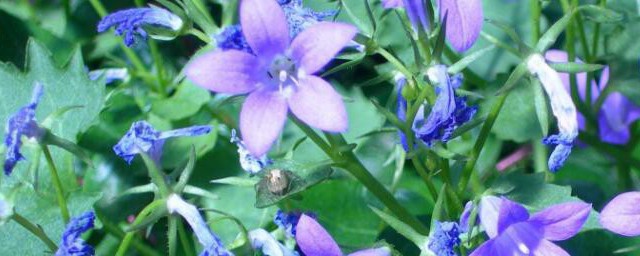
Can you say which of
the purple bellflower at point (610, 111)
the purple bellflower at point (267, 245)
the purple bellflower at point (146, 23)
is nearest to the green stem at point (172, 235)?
the purple bellflower at point (267, 245)

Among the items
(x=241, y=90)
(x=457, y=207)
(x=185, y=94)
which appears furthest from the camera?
(x=185, y=94)

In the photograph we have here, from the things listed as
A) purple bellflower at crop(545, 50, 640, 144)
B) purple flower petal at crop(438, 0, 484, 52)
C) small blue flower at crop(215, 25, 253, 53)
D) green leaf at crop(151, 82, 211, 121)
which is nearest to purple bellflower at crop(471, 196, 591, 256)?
purple flower petal at crop(438, 0, 484, 52)

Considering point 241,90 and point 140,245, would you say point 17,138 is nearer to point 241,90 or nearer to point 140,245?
point 241,90

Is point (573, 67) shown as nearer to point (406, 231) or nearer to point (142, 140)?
point (406, 231)

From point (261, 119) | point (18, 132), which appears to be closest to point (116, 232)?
point (18, 132)

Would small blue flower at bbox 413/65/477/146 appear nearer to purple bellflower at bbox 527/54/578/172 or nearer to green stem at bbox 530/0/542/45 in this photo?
purple bellflower at bbox 527/54/578/172

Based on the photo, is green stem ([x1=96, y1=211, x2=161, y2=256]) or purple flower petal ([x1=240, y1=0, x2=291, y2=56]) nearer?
purple flower petal ([x1=240, y1=0, x2=291, y2=56])

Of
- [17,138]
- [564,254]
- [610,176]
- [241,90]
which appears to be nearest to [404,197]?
[610,176]
